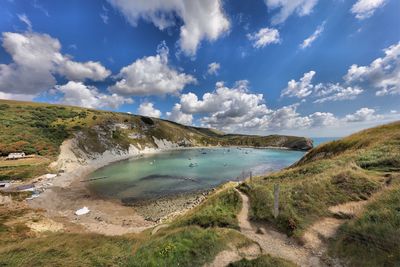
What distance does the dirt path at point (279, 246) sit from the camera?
1037cm

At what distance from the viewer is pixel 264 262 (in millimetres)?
9570

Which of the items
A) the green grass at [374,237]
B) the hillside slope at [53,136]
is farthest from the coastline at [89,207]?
the green grass at [374,237]

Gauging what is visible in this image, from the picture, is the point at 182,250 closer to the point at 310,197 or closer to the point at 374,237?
the point at 374,237

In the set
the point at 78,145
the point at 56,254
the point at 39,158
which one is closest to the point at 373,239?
the point at 56,254

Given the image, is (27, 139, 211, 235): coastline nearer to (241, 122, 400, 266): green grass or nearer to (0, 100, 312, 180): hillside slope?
(0, 100, 312, 180): hillside slope

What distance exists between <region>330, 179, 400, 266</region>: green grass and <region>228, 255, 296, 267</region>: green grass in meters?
3.04

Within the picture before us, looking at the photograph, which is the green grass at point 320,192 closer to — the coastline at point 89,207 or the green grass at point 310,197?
the green grass at point 310,197

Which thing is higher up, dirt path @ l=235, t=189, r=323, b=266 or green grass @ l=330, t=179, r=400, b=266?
green grass @ l=330, t=179, r=400, b=266

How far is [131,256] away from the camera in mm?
10391

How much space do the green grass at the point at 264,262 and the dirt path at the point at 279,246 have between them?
0.97m

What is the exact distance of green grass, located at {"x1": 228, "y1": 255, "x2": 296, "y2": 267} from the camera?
9.43 m

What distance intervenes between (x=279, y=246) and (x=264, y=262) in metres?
2.86

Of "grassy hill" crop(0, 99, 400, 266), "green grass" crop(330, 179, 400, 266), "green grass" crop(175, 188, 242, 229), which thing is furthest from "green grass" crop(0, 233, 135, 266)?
"green grass" crop(330, 179, 400, 266)

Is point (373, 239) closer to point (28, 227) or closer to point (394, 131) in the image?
point (394, 131)
